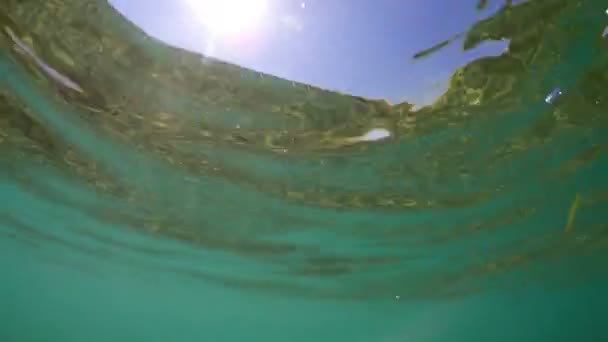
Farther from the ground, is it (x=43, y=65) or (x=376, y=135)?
(x=43, y=65)

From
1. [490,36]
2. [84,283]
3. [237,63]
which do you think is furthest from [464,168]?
[84,283]

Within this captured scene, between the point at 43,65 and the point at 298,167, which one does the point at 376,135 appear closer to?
the point at 298,167

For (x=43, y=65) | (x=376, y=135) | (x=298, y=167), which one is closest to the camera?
(x=43, y=65)

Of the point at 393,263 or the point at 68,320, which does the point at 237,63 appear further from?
the point at 68,320

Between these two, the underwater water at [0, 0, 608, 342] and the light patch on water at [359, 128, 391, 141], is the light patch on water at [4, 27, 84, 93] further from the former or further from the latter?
the light patch on water at [359, 128, 391, 141]

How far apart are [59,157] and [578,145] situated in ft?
52.9

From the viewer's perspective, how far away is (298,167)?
13.0 metres

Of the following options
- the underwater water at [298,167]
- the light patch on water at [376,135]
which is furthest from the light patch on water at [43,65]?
the light patch on water at [376,135]

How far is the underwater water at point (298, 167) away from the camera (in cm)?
894

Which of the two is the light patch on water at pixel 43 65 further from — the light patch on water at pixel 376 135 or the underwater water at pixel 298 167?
the light patch on water at pixel 376 135

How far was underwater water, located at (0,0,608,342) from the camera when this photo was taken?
8.94 m

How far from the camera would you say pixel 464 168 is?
13234 mm

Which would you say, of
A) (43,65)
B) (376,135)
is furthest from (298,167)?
(43,65)

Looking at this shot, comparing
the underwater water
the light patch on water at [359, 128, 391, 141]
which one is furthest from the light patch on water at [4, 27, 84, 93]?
the light patch on water at [359, 128, 391, 141]
